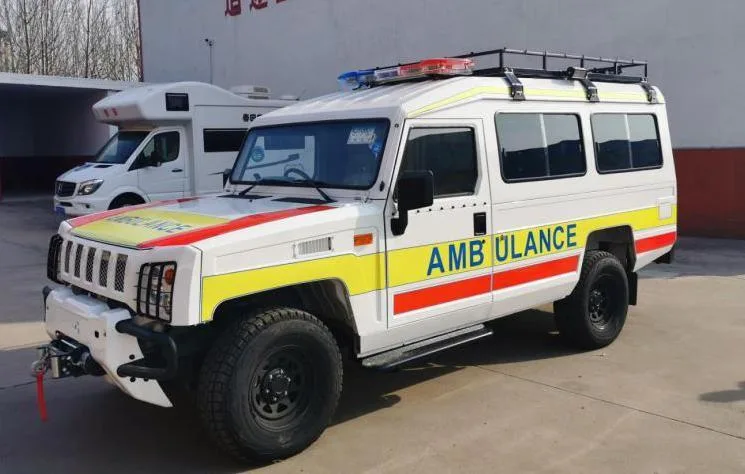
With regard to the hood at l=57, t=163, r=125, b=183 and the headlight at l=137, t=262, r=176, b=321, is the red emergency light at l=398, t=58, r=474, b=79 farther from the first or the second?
the hood at l=57, t=163, r=125, b=183

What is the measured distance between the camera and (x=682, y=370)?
5418 mm

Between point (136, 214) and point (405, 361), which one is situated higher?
point (136, 214)

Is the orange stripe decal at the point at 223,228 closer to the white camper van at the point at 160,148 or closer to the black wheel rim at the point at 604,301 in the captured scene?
the black wheel rim at the point at 604,301

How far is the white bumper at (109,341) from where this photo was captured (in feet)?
11.7

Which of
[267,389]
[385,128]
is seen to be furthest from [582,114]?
[267,389]

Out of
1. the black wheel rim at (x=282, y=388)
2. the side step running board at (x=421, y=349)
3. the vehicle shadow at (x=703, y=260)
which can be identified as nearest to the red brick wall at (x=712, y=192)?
the vehicle shadow at (x=703, y=260)

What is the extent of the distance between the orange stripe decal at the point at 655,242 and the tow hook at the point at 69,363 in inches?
187

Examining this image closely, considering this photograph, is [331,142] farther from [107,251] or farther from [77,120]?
[77,120]

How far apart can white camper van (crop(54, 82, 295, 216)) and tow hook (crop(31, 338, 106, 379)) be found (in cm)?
885

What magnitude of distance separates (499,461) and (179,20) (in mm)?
24359

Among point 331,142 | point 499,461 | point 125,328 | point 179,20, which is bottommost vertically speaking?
point 499,461

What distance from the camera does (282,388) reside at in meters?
3.90

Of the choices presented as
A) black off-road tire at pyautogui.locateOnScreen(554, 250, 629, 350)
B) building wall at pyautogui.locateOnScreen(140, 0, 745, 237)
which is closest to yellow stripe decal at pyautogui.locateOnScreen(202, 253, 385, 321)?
black off-road tire at pyautogui.locateOnScreen(554, 250, 629, 350)

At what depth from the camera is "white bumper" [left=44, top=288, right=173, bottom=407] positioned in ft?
11.7
